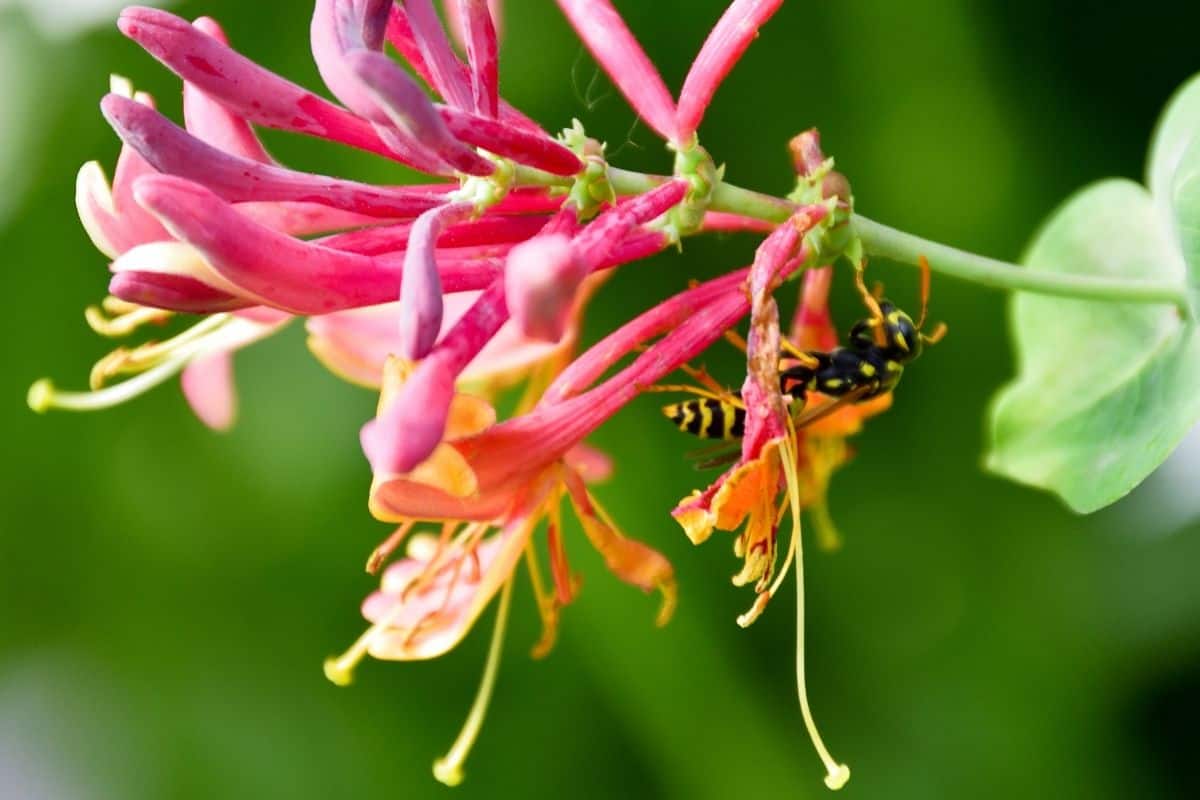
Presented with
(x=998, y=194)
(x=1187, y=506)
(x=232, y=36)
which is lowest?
(x=1187, y=506)

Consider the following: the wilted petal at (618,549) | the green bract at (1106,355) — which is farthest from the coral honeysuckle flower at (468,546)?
the green bract at (1106,355)

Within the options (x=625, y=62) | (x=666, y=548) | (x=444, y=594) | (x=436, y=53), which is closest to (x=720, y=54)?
(x=625, y=62)

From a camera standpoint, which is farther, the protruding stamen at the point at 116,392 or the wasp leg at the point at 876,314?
the protruding stamen at the point at 116,392

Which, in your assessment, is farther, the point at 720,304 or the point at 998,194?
the point at 998,194

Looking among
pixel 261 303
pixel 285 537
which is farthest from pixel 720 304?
pixel 285 537

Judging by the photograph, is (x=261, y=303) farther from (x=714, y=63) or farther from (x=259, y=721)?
(x=259, y=721)

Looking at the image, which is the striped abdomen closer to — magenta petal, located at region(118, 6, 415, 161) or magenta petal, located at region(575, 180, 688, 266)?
magenta petal, located at region(575, 180, 688, 266)

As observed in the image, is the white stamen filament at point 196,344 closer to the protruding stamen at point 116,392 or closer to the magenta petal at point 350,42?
the protruding stamen at point 116,392
